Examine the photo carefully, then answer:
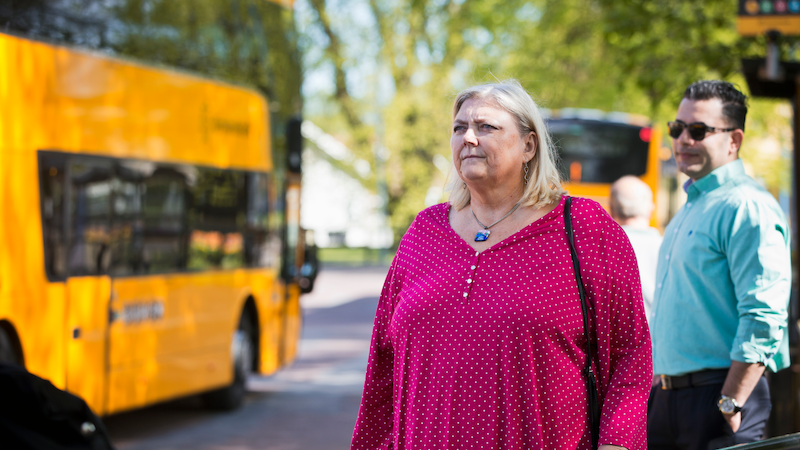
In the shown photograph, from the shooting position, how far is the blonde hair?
Answer: 9.57 feet

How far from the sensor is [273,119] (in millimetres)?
11930

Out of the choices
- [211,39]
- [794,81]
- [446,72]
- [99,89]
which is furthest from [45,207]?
[446,72]

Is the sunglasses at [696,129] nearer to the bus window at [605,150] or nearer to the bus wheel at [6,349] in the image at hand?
the bus wheel at [6,349]

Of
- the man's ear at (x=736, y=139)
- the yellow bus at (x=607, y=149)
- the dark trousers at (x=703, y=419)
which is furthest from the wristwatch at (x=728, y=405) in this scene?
the yellow bus at (x=607, y=149)

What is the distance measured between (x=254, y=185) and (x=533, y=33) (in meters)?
11.6

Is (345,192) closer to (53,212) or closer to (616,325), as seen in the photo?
(53,212)

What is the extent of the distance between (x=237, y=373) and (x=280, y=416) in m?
0.83

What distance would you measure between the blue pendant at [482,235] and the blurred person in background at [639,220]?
2.26 metres

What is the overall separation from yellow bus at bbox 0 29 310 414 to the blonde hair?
507 centimetres

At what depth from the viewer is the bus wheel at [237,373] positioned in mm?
10719

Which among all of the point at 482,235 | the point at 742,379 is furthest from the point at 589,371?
the point at 742,379

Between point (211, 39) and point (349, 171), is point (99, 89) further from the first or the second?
point (349, 171)

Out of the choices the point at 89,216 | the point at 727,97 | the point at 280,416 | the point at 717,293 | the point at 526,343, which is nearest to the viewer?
the point at 526,343

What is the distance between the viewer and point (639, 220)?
5.48m
